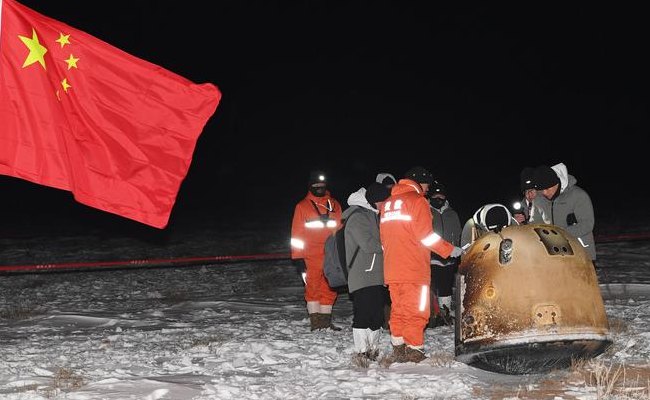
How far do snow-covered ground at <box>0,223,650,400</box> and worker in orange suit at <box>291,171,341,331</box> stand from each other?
1.01 feet

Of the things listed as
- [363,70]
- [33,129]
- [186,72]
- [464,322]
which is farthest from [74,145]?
[363,70]

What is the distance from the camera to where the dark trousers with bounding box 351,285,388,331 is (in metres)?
8.10

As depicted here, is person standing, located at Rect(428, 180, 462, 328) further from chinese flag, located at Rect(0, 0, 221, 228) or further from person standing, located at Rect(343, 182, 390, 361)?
chinese flag, located at Rect(0, 0, 221, 228)

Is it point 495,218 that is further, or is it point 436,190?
point 436,190

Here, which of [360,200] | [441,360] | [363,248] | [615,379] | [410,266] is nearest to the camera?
[615,379]

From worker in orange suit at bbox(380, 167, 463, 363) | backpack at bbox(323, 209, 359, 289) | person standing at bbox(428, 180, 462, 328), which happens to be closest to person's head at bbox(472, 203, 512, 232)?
worker in orange suit at bbox(380, 167, 463, 363)

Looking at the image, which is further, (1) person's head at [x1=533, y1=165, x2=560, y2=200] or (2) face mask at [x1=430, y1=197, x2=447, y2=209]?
(2) face mask at [x1=430, y1=197, x2=447, y2=209]

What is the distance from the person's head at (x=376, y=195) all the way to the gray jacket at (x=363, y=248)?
3.3 inches

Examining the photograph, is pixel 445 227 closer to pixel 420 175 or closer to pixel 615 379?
pixel 420 175

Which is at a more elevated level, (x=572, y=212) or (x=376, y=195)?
(x=376, y=195)

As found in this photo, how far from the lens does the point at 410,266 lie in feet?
25.1

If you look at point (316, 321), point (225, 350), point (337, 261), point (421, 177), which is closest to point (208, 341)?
point (225, 350)

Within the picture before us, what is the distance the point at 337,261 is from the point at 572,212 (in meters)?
2.36

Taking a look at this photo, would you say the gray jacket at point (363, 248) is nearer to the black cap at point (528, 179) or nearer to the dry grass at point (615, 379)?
the black cap at point (528, 179)
